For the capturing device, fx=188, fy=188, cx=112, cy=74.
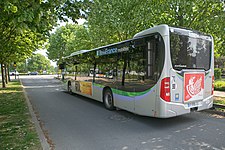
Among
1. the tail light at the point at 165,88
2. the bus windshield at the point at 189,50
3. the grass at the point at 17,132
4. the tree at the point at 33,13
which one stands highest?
the tree at the point at 33,13

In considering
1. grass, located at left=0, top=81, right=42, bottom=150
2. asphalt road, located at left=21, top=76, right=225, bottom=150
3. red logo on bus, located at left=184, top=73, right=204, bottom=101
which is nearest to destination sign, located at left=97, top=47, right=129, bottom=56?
red logo on bus, located at left=184, top=73, right=204, bottom=101

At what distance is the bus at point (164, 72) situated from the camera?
19.1 ft

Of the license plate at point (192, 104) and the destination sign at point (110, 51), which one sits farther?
the destination sign at point (110, 51)

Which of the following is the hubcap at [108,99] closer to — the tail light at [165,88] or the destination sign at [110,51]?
the destination sign at [110,51]

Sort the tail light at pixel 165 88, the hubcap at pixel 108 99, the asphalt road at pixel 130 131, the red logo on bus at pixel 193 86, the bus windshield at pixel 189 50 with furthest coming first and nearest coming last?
1. the hubcap at pixel 108 99
2. the red logo on bus at pixel 193 86
3. the bus windshield at pixel 189 50
4. the tail light at pixel 165 88
5. the asphalt road at pixel 130 131

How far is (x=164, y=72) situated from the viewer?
18.8 feet

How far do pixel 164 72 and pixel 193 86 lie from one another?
1.35 meters

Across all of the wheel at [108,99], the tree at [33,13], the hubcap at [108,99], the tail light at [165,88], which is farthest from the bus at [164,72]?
the tree at [33,13]

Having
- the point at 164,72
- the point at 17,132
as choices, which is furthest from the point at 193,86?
the point at 17,132

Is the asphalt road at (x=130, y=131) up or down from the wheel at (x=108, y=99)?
down

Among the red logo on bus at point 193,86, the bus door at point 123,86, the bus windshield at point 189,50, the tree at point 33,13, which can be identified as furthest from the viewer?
the bus door at point 123,86

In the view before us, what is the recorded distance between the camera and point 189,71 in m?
6.20

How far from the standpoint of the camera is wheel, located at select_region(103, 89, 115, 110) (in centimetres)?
866

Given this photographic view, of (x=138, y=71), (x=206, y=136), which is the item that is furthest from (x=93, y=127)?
(x=206, y=136)
